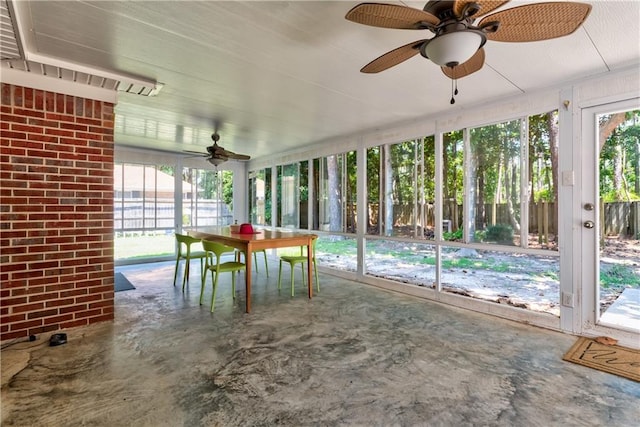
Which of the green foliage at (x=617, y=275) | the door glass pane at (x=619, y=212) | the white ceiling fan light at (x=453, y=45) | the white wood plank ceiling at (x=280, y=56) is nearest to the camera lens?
the white ceiling fan light at (x=453, y=45)

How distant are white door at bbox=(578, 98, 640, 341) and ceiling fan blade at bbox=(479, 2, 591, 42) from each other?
5.99ft

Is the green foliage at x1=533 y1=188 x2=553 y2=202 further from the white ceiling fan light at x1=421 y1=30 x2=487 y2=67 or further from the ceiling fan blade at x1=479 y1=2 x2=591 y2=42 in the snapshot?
the white ceiling fan light at x1=421 y1=30 x2=487 y2=67

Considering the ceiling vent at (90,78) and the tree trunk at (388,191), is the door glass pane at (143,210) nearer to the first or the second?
the ceiling vent at (90,78)

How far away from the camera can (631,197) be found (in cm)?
272

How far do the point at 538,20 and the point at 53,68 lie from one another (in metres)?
3.47

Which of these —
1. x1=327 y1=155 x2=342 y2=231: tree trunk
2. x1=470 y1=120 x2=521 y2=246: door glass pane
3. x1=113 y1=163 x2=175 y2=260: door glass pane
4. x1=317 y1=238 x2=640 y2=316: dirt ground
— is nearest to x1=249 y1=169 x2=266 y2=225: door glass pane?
x1=113 y1=163 x2=175 y2=260: door glass pane

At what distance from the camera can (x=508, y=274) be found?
161 inches

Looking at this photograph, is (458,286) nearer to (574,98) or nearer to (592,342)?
(592,342)

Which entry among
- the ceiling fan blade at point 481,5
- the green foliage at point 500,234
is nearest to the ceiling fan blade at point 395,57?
the ceiling fan blade at point 481,5

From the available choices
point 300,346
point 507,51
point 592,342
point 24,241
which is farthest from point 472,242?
point 24,241

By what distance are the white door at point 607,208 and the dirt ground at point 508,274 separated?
19 millimetres

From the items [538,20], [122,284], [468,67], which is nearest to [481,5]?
[538,20]

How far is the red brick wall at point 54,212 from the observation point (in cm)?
259

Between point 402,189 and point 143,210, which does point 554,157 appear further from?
point 143,210
